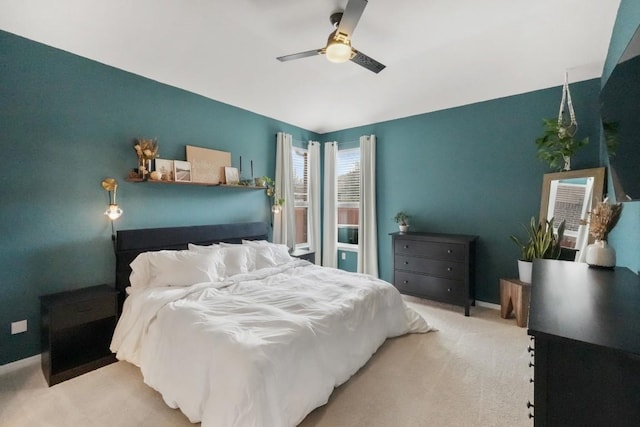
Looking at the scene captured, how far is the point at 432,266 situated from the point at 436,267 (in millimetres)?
53

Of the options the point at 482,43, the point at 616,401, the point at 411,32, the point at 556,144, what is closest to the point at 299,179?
the point at 411,32

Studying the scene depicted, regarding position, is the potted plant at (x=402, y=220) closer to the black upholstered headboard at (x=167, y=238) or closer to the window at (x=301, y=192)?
the window at (x=301, y=192)

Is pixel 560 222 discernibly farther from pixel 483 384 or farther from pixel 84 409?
pixel 84 409

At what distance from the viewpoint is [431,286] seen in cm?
392

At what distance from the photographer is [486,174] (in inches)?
155

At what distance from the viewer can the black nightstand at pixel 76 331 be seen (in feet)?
7.59

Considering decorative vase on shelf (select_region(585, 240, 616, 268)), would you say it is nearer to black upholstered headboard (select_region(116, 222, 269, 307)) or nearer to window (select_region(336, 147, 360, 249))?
window (select_region(336, 147, 360, 249))

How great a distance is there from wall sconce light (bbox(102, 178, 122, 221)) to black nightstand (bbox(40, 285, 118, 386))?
725 millimetres

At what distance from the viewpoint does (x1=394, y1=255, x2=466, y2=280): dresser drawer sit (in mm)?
3683

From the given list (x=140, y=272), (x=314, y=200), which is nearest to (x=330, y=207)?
(x=314, y=200)

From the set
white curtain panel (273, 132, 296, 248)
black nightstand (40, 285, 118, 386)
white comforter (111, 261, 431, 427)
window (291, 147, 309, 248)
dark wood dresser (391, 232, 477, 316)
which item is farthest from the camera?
window (291, 147, 309, 248)

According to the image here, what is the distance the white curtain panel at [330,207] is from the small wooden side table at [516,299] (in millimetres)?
2782

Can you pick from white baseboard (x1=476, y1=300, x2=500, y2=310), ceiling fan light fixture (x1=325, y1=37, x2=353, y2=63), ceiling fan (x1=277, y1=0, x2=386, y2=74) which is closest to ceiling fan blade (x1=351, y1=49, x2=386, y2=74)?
ceiling fan (x1=277, y1=0, x2=386, y2=74)

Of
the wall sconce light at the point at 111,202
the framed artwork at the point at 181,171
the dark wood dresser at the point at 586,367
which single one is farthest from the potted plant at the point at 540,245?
the wall sconce light at the point at 111,202
